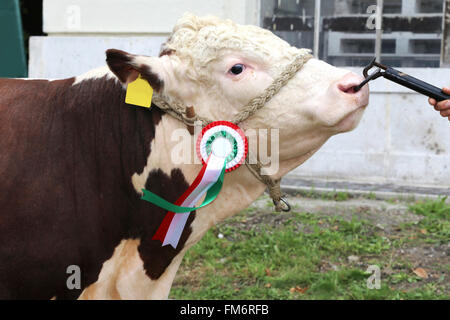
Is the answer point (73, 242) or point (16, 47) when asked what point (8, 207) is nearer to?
point (73, 242)

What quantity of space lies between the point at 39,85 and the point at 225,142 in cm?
79

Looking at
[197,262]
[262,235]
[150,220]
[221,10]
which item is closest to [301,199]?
[262,235]

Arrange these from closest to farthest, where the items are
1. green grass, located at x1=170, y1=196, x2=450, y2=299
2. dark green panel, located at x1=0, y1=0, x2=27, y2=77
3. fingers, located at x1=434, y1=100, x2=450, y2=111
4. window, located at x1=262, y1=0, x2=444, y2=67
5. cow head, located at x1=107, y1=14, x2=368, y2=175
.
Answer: cow head, located at x1=107, y1=14, x2=368, y2=175 < fingers, located at x1=434, y1=100, x2=450, y2=111 < green grass, located at x1=170, y1=196, x2=450, y2=299 < dark green panel, located at x1=0, y1=0, x2=27, y2=77 < window, located at x1=262, y1=0, x2=444, y2=67

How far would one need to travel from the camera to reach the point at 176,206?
7.26ft

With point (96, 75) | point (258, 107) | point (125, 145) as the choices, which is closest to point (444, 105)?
point (258, 107)

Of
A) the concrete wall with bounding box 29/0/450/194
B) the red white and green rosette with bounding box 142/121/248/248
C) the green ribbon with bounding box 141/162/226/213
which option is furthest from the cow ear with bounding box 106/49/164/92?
the concrete wall with bounding box 29/0/450/194

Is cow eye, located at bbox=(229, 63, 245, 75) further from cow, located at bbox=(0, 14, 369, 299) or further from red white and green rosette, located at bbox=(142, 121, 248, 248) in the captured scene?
red white and green rosette, located at bbox=(142, 121, 248, 248)

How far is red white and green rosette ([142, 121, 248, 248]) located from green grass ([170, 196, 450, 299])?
2.01m

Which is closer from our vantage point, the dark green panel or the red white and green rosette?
the red white and green rosette

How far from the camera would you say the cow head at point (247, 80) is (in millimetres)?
2070

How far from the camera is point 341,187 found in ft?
20.9

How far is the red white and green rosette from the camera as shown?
2162mm
